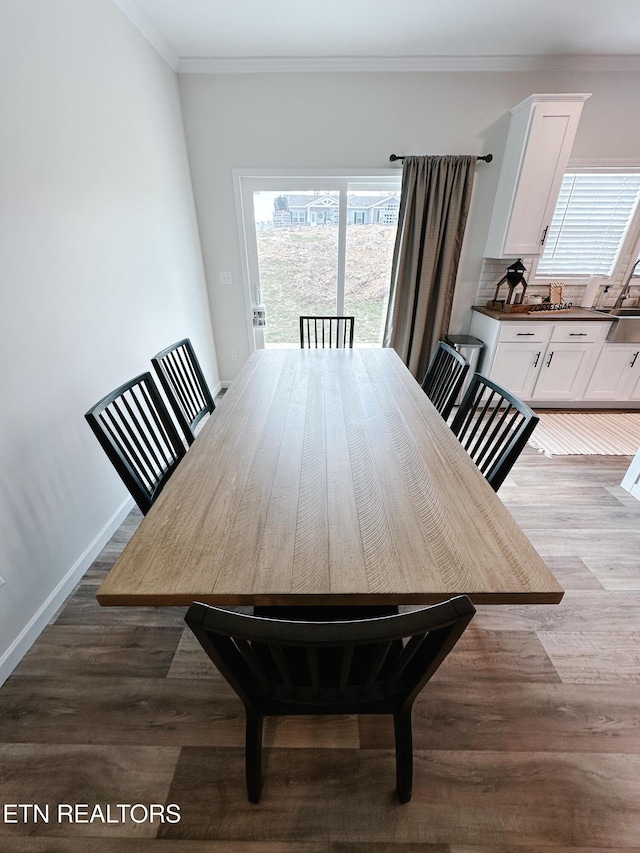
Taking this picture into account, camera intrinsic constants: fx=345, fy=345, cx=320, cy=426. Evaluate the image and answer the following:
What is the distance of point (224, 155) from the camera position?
9.83 ft

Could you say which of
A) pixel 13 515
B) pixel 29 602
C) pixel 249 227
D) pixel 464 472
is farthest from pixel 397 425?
pixel 249 227

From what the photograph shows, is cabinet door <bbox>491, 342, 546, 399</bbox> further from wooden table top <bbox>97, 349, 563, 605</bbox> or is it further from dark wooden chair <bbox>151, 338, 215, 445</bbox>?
dark wooden chair <bbox>151, 338, 215, 445</bbox>

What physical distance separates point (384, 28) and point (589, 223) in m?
2.38

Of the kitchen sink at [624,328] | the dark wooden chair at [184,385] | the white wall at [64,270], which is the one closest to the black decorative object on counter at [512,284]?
the kitchen sink at [624,328]

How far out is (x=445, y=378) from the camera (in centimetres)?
187

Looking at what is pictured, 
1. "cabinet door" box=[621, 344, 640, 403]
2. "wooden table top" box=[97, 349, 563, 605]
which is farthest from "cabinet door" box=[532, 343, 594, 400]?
"wooden table top" box=[97, 349, 563, 605]

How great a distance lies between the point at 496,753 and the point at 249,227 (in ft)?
12.7

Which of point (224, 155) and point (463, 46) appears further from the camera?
point (224, 155)

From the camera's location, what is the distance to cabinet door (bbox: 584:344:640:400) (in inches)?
122

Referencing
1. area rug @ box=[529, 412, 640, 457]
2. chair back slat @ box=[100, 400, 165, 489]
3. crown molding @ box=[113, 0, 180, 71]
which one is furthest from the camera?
area rug @ box=[529, 412, 640, 457]

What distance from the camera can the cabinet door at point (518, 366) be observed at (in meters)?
3.11

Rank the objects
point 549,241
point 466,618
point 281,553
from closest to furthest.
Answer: point 466,618
point 281,553
point 549,241

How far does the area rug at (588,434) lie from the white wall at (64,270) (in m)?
3.13

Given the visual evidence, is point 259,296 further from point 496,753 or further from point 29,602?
point 496,753
